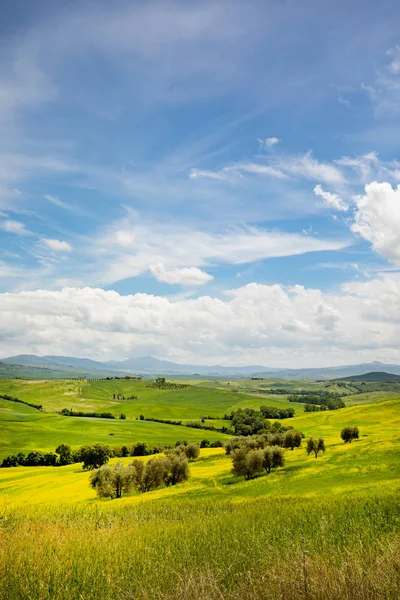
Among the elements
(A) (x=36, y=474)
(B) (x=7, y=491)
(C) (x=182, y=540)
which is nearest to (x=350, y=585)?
(C) (x=182, y=540)

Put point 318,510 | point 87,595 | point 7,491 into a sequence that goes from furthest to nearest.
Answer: point 7,491, point 318,510, point 87,595

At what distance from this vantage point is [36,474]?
98312 millimetres

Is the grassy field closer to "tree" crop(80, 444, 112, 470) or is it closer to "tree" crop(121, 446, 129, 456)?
"tree" crop(80, 444, 112, 470)

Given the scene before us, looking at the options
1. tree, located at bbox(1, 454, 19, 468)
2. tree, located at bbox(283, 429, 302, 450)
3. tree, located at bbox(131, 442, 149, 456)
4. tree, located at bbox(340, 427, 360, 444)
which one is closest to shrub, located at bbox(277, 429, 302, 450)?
tree, located at bbox(283, 429, 302, 450)

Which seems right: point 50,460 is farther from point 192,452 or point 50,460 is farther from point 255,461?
point 255,461

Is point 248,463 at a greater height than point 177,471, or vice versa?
point 248,463

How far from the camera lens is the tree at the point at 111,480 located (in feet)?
213

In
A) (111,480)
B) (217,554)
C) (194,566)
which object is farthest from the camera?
(111,480)

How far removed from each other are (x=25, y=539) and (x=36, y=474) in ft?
320

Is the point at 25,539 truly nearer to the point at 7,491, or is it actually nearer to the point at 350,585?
the point at 350,585

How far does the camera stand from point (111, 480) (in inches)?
2598

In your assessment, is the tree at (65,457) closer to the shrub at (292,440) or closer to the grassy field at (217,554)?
the shrub at (292,440)

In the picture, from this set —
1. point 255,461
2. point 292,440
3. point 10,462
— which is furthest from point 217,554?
point 10,462

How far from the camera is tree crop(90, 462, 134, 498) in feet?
213
